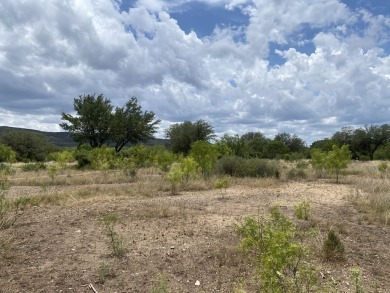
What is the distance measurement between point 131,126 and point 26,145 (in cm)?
1745

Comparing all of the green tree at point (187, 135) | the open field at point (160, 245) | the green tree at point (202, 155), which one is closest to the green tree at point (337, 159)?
the green tree at point (202, 155)

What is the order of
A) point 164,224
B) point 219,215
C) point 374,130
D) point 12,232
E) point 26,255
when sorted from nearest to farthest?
point 26,255, point 12,232, point 164,224, point 219,215, point 374,130

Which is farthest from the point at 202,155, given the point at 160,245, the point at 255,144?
the point at 255,144

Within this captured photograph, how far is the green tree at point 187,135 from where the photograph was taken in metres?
41.3

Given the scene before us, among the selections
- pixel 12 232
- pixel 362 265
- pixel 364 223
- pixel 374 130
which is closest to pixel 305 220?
pixel 364 223

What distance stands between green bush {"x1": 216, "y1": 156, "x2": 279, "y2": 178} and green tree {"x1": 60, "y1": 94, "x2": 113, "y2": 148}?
70.8 feet

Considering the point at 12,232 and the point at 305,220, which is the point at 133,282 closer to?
the point at 12,232

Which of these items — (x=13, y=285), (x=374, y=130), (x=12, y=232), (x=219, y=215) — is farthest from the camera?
(x=374, y=130)

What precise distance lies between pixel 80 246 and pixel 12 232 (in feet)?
5.71

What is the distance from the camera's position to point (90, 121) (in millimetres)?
40188

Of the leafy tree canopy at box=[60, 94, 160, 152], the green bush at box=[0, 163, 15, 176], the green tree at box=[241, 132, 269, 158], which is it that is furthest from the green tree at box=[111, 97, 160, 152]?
the green bush at box=[0, 163, 15, 176]

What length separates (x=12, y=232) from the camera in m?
7.78

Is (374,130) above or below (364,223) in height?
above

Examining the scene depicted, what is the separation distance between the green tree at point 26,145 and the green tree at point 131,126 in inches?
524
